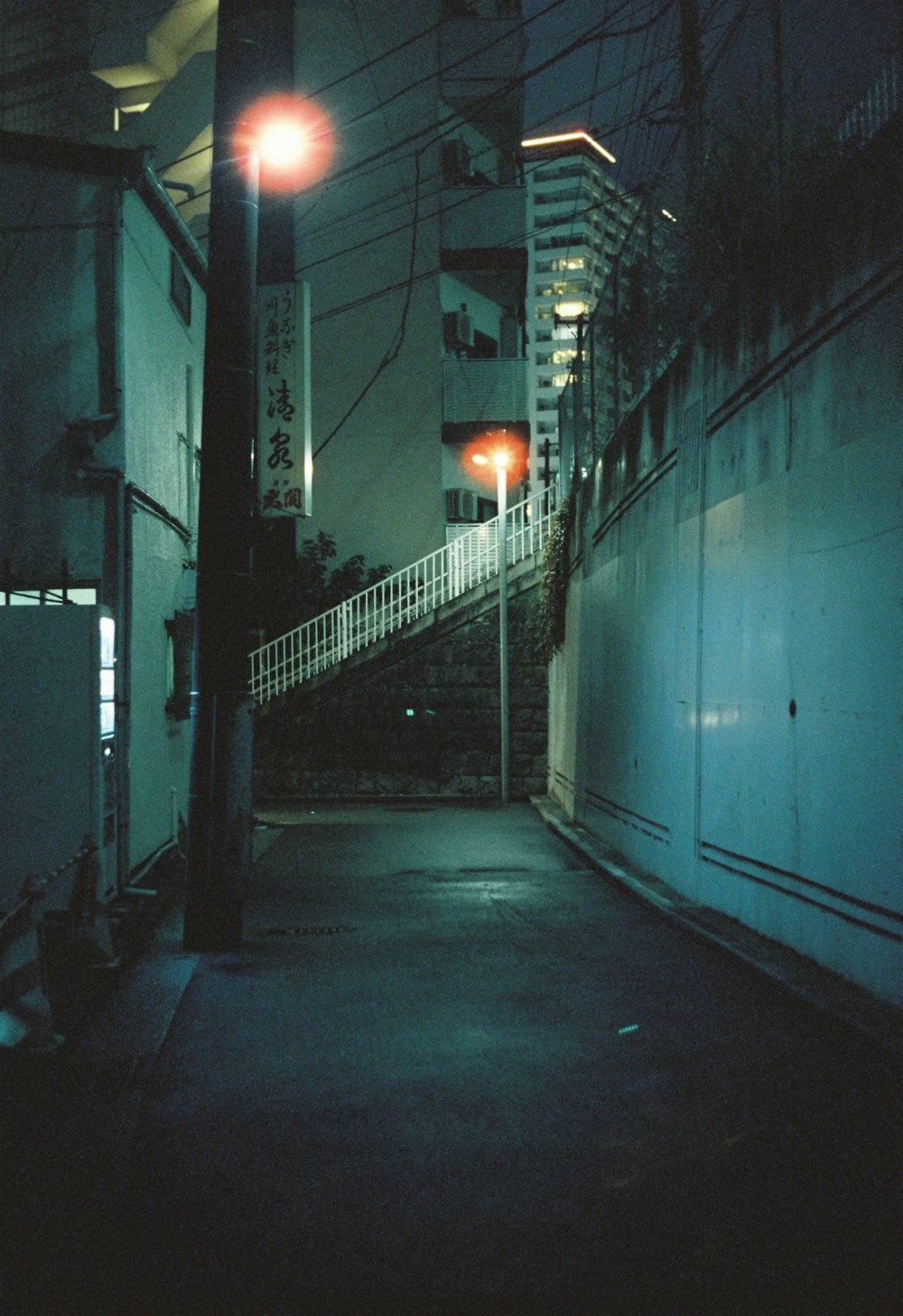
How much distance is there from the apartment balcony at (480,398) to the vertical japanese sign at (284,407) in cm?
1469

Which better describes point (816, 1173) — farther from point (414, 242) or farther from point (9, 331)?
point (414, 242)

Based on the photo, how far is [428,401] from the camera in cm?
3023

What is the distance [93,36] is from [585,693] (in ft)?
76.9

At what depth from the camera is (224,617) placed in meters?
9.48

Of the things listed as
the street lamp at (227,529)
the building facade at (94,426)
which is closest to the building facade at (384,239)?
the building facade at (94,426)

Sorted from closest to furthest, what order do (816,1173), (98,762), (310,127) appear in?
(816,1173) < (98,762) < (310,127)

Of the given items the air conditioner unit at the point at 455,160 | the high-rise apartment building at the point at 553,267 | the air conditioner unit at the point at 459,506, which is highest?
the high-rise apartment building at the point at 553,267

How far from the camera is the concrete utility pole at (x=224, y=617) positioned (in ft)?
31.0

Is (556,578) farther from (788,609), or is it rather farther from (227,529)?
(788,609)

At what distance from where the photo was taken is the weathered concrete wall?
2517 cm

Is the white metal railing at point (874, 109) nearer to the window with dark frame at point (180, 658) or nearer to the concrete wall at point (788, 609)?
the concrete wall at point (788, 609)

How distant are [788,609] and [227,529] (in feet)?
13.8

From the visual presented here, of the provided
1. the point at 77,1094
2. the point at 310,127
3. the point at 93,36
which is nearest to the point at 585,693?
the point at 77,1094

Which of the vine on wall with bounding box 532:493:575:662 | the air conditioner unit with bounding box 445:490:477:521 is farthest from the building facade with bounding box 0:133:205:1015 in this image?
the air conditioner unit with bounding box 445:490:477:521
